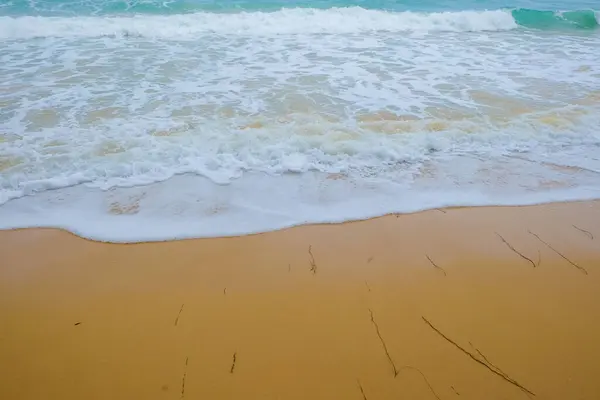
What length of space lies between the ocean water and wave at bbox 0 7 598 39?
7.7 inches

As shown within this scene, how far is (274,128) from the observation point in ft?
15.0

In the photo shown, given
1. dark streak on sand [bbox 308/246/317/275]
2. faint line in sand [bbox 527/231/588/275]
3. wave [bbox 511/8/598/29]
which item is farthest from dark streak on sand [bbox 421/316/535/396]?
wave [bbox 511/8/598/29]

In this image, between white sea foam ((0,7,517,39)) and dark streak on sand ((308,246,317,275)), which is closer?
dark streak on sand ((308,246,317,275))

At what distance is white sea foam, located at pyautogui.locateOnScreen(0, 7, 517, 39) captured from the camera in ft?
30.6

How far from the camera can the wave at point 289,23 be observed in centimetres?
938

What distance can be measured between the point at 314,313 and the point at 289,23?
9.79 metres

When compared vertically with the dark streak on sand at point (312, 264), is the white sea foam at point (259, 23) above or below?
above

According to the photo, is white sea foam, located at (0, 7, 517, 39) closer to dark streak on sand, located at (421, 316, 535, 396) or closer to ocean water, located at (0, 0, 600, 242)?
ocean water, located at (0, 0, 600, 242)

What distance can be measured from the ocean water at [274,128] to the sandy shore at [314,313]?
0.34 metres

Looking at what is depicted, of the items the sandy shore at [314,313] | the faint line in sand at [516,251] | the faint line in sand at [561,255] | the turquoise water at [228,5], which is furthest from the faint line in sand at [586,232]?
the turquoise water at [228,5]

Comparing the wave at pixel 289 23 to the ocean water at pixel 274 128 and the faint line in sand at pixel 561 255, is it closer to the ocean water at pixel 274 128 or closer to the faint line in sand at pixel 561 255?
the ocean water at pixel 274 128

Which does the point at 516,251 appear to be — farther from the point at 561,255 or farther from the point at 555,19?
the point at 555,19

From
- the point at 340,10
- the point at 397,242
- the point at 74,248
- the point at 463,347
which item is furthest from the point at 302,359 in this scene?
the point at 340,10

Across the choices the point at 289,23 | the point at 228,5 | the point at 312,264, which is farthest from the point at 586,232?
the point at 228,5
